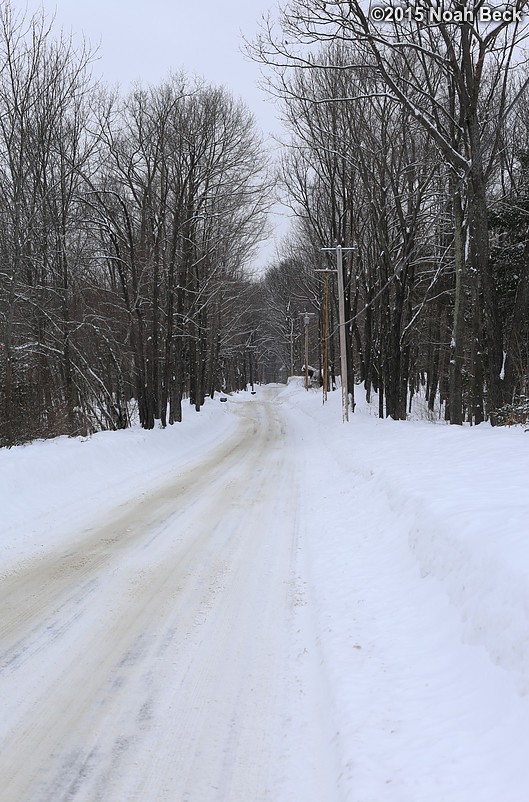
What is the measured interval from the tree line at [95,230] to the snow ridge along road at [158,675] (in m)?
7.86

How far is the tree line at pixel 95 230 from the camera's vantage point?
13.9m

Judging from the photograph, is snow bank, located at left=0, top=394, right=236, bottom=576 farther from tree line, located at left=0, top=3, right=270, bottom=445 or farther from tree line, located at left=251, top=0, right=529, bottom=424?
tree line, located at left=251, top=0, right=529, bottom=424

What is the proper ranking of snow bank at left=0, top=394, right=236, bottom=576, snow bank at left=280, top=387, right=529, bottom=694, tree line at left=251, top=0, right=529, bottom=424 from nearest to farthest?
1. snow bank at left=280, top=387, right=529, bottom=694
2. snow bank at left=0, top=394, right=236, bottom=576
3. tree line at left=251, top=0, right=529, bottom=424

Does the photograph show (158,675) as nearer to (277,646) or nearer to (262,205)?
(277,646)

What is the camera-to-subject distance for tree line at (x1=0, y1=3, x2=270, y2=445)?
13.9 metres

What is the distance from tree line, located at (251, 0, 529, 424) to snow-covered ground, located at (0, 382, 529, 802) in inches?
311

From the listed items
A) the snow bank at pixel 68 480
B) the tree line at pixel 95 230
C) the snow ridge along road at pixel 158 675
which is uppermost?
the tree line at pixel 95 230

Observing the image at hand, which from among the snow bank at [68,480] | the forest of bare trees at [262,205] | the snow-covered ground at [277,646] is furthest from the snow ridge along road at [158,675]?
the forest of bare trees at [262,205]

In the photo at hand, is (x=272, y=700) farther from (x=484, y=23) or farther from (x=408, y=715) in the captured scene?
(x=484, y=23)

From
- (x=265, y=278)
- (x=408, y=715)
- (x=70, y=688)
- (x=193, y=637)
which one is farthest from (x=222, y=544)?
(x=265, y=278)

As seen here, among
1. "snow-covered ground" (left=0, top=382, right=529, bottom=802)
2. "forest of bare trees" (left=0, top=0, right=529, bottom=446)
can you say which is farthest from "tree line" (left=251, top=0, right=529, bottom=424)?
"snow-covered ground" (left=0, top=382, right=529, bottom=802)

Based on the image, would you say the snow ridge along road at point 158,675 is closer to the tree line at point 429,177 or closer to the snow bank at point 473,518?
the snow bank at point 473,518

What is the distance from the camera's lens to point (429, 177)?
1767 cm

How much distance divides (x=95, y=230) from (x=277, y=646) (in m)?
19.0
